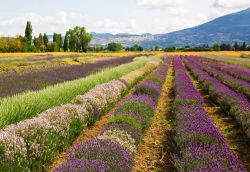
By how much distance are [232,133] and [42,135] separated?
495cm

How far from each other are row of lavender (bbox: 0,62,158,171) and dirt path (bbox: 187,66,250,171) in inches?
131

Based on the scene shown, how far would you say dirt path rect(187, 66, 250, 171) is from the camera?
731 cm

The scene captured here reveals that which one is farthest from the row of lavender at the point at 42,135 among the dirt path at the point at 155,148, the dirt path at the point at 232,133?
the dirt path at the point at 232,133

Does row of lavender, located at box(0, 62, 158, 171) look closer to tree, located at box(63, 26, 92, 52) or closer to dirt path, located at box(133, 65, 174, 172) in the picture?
dirt path, located at box(133, 65, 174, 172)

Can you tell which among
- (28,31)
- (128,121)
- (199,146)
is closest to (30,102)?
(128,121)

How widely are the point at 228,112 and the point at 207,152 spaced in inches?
224

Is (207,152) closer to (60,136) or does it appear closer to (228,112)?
(60,136)

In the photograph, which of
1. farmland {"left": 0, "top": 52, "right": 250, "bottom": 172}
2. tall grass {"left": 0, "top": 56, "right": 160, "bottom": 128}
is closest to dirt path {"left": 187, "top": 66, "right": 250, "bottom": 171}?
farmland {"left": 0, "top": 52, "right": 250, "bottom": 172}

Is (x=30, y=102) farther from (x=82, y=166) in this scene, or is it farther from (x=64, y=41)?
(x=64, y=41)

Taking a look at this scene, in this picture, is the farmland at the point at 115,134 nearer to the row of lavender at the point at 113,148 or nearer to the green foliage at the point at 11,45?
the row of lavender at the point at 113,148

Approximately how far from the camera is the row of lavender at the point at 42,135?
5076 millimetres

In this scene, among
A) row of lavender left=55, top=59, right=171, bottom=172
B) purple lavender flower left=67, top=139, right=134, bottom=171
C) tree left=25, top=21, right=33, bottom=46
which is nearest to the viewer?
row of lavender left=55, top=59, right=171, bottom=172

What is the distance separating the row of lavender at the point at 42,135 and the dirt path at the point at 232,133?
3336 millimetres

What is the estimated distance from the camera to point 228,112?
1098 centimetres
